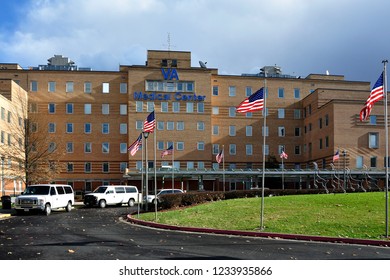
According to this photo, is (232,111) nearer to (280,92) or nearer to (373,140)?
(280,92)

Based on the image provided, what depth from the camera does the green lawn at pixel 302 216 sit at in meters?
18.5

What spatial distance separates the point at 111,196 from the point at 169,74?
35.2 m

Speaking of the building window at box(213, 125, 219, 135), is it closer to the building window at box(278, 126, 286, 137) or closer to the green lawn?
the building window at box(278, 126, 286, 137)

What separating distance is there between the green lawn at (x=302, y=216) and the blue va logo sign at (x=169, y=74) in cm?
4649

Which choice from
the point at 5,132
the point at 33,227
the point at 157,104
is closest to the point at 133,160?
the point at 157,104

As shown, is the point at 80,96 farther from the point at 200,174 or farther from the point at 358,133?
the point at 358,133

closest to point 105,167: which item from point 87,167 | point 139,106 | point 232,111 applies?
point 87,167

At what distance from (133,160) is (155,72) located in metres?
13.7

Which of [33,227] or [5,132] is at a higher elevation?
[5,132]

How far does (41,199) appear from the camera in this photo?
2980 centimetres

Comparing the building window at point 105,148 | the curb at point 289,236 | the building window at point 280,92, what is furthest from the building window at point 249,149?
the curb at point 289,236

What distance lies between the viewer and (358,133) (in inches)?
2584

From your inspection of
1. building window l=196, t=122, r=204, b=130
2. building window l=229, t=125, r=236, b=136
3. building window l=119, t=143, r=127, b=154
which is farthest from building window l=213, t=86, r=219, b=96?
building window l=119, t=143, r=127, b=154

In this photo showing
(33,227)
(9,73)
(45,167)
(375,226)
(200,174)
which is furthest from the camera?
(9,73)
